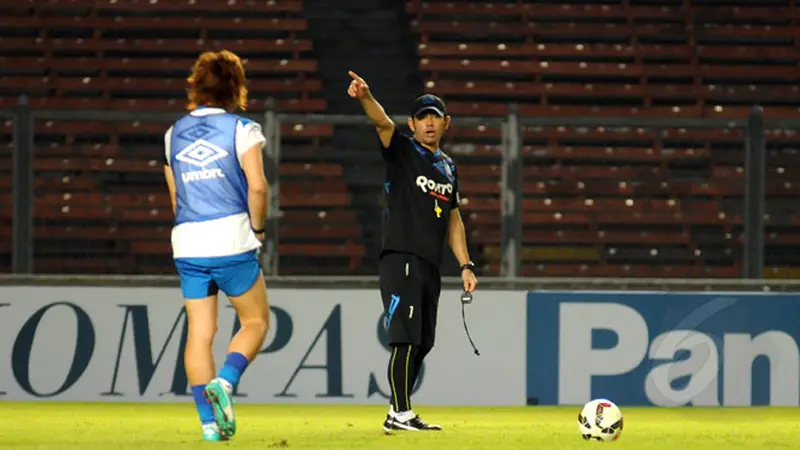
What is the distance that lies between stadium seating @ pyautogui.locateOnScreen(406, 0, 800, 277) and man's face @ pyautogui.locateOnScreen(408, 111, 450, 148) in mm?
3981

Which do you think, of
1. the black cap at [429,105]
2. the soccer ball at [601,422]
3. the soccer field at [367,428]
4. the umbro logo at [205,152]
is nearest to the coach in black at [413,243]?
the black cap at [429,105]

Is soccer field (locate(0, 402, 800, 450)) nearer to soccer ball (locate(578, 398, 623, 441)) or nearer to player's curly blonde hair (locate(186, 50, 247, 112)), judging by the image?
soccer ball (locate(578, 398, 623, 441))

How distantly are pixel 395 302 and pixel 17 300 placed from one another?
3.96 m

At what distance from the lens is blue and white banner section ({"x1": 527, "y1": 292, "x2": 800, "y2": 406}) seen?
11.2 metres

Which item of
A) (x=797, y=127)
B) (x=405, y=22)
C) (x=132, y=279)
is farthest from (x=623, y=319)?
(x=405, y=22)

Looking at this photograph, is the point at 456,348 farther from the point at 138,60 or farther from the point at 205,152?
the point at 138,60

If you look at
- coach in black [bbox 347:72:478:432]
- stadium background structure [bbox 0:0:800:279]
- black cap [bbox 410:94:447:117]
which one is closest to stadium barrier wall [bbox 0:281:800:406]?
stadium background structure [bbox 0:0:800:279]

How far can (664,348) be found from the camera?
36.8ft

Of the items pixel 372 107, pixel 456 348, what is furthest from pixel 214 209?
pixel 456 348

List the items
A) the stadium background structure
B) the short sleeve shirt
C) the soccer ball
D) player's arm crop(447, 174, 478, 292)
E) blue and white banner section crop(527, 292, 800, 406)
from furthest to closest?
the stadium background structure → blue and white banner section crop(527, 292, 800, 406) → player's arm crop(447, 174, 478, 292) → the short sleeve shirt → the soccer ball

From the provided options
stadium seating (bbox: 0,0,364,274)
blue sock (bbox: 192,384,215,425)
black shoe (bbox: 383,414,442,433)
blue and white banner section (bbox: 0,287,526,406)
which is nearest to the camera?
blue sock (bbox: 192,384,215,425)

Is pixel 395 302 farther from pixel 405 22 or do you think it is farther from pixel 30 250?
pixel 405 22

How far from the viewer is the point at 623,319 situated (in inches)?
443

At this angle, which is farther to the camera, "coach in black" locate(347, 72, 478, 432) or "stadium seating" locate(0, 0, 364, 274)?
"stadium seating" locate(0, 0, 364, 274)
